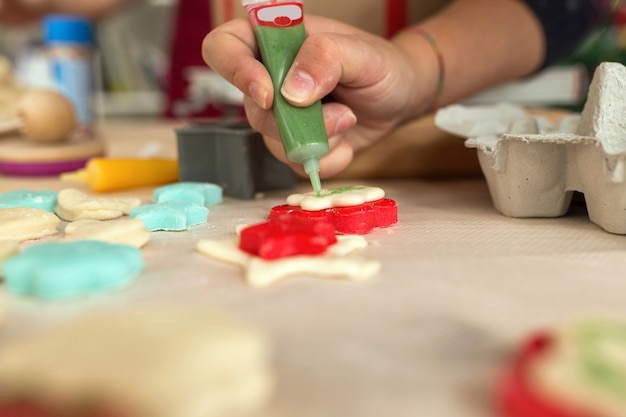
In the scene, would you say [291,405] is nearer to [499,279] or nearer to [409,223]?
[499,279]

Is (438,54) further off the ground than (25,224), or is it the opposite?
(438,54)

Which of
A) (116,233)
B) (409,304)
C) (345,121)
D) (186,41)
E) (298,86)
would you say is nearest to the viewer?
(409,304)

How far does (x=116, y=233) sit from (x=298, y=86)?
204mm

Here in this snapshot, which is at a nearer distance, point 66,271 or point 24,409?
point 24,409

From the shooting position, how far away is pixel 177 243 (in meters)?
0.48

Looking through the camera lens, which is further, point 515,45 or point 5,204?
point 515,45

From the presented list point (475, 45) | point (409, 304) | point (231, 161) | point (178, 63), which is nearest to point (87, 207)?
point (231, 161)

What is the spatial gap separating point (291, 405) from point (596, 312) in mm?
180

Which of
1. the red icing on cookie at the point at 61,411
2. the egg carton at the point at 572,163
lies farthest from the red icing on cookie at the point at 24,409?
the egg carton at the point at 572,163

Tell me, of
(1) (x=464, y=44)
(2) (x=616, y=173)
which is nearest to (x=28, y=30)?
(1) (x=464, y=44)

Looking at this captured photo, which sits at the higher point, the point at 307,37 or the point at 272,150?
the point at 307,37

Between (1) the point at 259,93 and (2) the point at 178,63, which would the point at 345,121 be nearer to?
(1) the point at 259,93

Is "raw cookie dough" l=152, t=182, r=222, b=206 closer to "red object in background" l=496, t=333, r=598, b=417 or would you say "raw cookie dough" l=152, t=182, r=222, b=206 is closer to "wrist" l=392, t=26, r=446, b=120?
"wrist" l=392, t=26, r=446, b=120

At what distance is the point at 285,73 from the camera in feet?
1.88
